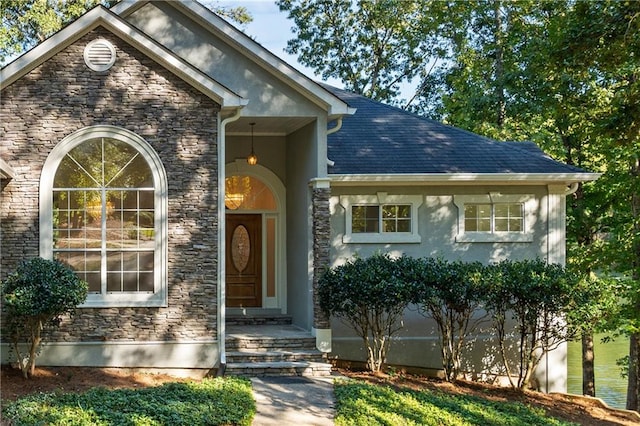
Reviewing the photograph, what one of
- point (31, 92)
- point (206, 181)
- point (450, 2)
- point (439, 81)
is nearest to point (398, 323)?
point (206, 181)

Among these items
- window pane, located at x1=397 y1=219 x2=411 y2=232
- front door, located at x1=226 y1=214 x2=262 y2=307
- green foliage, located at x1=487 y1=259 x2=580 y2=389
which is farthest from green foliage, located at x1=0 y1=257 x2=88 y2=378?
green foliage, located at x1=487 y1=259 x2=580 y2=389

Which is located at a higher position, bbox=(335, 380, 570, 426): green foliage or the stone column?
the stone column

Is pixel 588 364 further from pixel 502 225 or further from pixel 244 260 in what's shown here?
pixel 244 260

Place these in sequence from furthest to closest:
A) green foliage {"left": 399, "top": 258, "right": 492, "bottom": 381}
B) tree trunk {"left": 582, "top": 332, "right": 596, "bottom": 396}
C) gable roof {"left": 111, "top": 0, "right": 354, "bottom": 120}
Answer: tree trunk {"left": 582, "top": 332, "right": 596, "bottom": 396} → gable roof {"left": 111, "top": 0, "right": 354, "bottom": 120} → green foliage {"left": 399, "top": 258, "right": 492, "bottom": 381}

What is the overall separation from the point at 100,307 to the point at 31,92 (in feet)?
11.4

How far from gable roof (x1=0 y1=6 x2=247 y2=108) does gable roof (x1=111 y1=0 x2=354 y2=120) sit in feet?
3.52

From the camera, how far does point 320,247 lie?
1183 centimetres

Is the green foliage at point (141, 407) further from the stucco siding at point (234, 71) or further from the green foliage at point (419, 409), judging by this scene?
the stucco siding at point (234, 71)

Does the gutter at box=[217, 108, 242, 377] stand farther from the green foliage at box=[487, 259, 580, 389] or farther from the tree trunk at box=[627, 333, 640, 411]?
the tree trunk at box=[627, 333, 640, 411]

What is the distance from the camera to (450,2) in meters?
22.1

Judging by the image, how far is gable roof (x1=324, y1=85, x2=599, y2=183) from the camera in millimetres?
13219

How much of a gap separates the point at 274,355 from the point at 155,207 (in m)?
3.04

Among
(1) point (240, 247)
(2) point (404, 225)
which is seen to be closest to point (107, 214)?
(1) point (240, 247)

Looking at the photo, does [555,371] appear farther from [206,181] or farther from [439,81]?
[439,81]
